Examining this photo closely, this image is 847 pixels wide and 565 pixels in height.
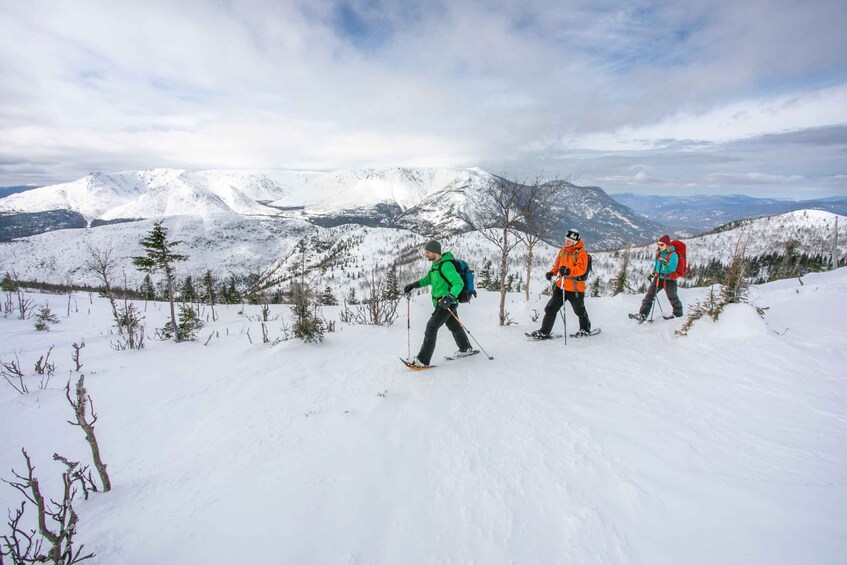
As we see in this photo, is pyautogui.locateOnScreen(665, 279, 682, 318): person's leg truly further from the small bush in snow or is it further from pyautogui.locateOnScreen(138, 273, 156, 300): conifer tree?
pyautogui.locateOnScreen(138, 273, 156, 300): conifer tree

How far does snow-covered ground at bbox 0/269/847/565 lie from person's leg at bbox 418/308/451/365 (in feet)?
1.36

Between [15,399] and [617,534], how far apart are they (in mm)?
9268

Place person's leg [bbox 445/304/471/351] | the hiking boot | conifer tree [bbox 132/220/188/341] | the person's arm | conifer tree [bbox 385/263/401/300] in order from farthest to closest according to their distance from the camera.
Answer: conifer tree [bbox 132/220/188/341] → conifer tree [bbox 385/263/401/300] → the person's arm → person's leg [bbox 445/304/471/351] → the hiking boot

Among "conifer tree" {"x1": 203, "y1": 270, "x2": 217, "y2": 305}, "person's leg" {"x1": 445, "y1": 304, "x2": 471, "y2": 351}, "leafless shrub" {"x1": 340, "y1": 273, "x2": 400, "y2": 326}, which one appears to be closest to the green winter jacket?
"person's leg" {"x1": 445, "y1": 304, "x2": 471, "y2": 351}

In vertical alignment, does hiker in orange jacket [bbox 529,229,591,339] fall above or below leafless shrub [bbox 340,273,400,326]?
above

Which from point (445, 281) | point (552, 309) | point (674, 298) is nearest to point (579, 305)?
point (552, 309)

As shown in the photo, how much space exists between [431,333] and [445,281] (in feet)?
3.27

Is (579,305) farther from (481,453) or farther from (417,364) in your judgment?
(481,453)

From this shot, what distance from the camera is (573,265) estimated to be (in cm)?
786

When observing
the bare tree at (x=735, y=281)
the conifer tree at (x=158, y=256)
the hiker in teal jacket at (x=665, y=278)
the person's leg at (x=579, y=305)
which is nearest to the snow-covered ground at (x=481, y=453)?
Answer: the bare tree at (x=735, y=281)

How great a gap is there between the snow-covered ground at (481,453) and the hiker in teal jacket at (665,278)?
1919mm

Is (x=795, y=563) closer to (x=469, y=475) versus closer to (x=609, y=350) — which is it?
(x=469, y=475)

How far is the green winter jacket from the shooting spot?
21.1 ft

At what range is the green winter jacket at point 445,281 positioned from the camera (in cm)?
644
